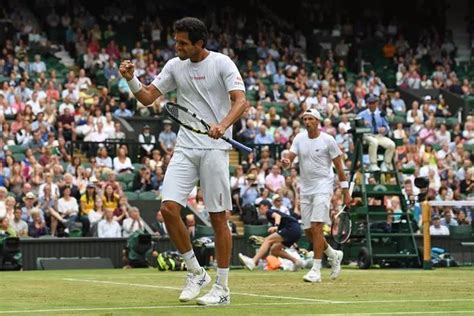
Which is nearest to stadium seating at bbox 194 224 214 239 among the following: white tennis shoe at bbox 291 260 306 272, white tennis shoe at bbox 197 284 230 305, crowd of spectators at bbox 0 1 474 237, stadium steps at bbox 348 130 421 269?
crowd of spectators at bbox 0 1 474 237

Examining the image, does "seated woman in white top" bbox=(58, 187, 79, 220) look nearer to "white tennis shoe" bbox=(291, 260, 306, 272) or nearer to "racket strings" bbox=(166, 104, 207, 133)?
"white tennis shoe" bbox=(291, 260, 306, 272)

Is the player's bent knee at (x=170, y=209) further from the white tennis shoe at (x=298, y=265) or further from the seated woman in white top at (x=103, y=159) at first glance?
the seated woman in white top at (x=103, y=159)

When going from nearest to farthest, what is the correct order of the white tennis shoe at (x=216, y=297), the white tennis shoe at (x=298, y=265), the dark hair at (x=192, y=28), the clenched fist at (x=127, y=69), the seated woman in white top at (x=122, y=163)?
the white tennis shoe at (x=216, y=297) < the clenched fist at (x=127, y=69) < the dark hair at (x=192, y=28) < the white tennis shoe at (x=298, y=265) < the seated woman in white top at (x=122, y=163)

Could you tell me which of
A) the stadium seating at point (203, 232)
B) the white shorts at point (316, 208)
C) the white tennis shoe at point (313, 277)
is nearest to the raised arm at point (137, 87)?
the white tennis shoe at point (313, 277)

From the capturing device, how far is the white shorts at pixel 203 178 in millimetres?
11148

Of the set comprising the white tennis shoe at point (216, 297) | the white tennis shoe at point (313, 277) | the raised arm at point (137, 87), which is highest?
the raised arm at point (137, 87)

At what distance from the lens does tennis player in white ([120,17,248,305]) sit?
11117mm

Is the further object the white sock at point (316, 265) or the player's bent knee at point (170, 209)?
the white sock at point (316, 265)

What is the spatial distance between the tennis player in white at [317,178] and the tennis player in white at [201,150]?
541cm

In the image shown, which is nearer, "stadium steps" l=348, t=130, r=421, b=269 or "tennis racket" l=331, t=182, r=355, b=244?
"tennis racket" l=331, t=182, r=355, b=244

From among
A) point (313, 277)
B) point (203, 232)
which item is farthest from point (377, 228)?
point (313, 277)

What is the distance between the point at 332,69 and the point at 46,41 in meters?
9.06

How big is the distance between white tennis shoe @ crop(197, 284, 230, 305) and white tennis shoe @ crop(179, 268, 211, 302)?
0.26 m

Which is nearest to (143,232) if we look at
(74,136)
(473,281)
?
(74,136)
